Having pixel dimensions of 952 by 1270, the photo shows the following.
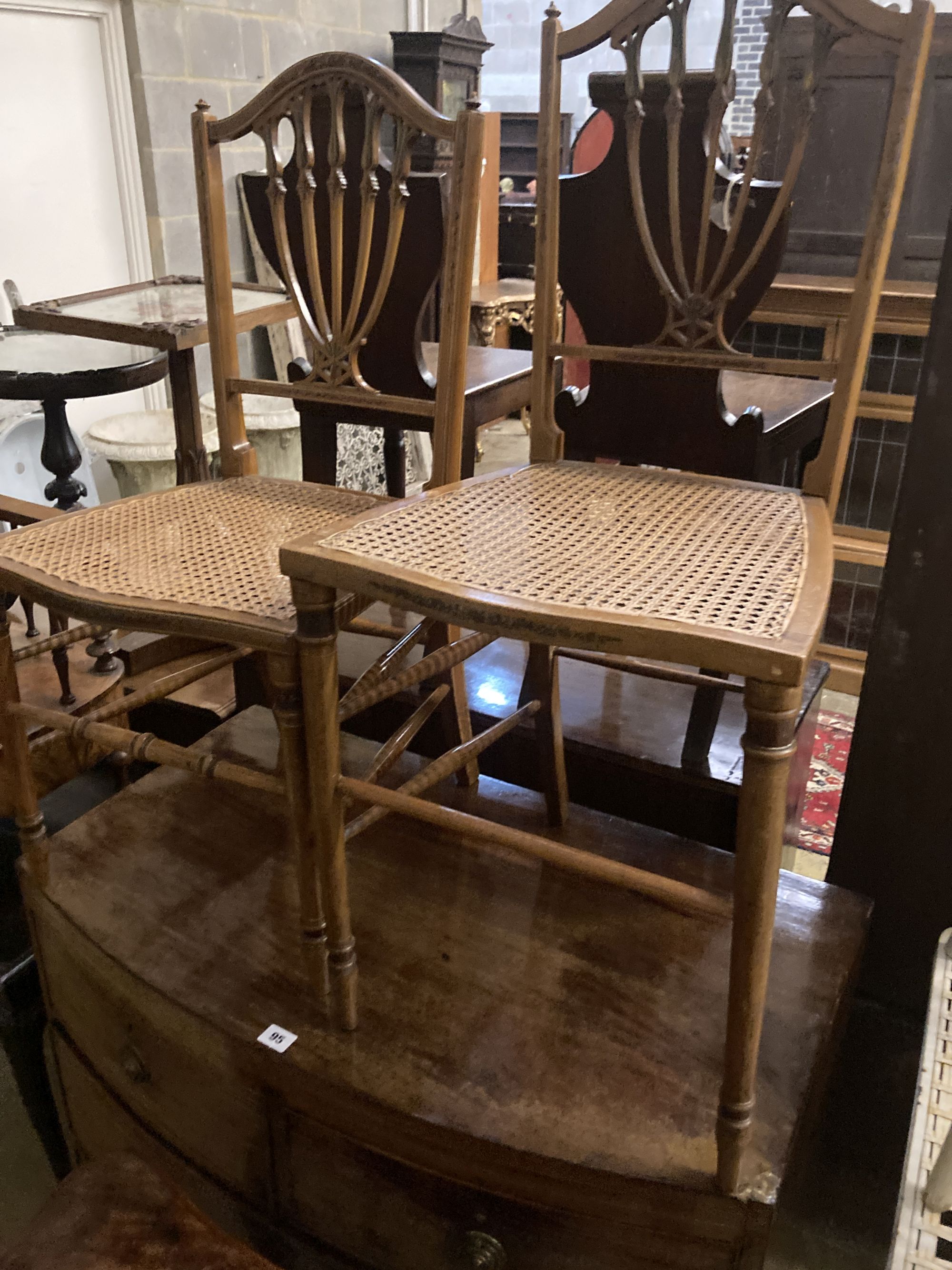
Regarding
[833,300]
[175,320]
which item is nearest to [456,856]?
[175,320]

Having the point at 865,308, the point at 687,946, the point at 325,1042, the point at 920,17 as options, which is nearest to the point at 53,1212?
the point at 325,1042

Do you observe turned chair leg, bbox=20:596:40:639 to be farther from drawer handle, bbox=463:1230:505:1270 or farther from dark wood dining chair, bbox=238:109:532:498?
drawer handle, bbox=463:1230:505:1270

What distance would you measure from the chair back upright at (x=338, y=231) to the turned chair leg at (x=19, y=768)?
0.38m

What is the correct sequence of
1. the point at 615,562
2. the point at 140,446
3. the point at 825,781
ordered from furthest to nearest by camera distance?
1. the point at 140,446
2. the point at 825,781
3. the point at 615,562

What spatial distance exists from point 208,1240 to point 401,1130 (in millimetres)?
178

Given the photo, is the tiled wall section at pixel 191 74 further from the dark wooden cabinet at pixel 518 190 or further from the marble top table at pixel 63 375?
the dark wooden cabinet at pixel 518 190

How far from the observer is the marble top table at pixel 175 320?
4.81 ft

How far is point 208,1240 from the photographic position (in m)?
0.84

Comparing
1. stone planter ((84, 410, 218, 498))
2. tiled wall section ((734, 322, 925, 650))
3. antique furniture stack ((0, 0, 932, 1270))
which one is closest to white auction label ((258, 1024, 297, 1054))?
antique furniture stack ((0, 0, 932, 1270))

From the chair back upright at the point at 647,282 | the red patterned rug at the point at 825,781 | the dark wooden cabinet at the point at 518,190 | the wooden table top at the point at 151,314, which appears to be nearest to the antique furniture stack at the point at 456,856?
the chair back upright at the point at 647,282

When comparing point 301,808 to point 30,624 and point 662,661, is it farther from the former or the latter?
point 30,624

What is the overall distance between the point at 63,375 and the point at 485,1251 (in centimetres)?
130

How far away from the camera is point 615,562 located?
84 centimetres

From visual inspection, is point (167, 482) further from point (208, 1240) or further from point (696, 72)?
point (208, 1240)
